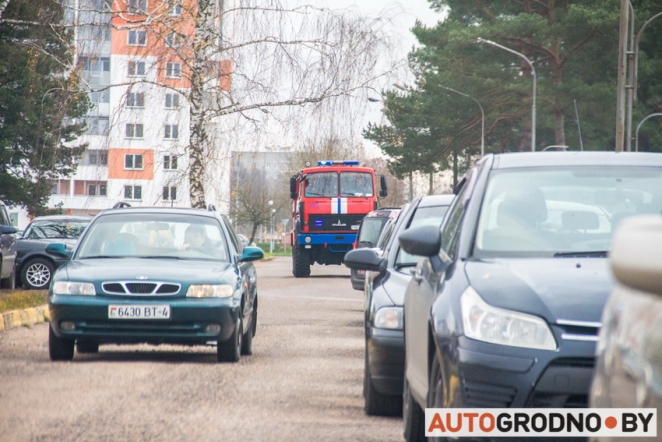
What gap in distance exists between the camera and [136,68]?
28.7 meters

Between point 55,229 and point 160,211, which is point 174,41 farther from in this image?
point 160,211

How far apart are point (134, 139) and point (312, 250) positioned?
1009cm

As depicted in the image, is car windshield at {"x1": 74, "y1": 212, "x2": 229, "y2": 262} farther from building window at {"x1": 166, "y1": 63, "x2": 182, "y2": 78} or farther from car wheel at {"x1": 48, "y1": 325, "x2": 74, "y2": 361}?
building window at {"x1": 166, "y1": 63, "x2": 182, "y2": 78}

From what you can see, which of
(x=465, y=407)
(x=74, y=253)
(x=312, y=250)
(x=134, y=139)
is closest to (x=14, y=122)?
(x=312, y=250)

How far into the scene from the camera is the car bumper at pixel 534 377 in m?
4.52

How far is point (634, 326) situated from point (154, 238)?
10522mm

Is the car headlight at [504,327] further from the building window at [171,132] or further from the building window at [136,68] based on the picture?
the building window at [136,68]

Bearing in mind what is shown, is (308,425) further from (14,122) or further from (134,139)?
(14,122)

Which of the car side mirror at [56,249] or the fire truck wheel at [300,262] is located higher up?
the car side mirror at [56,249]

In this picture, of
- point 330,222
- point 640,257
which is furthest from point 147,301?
point 330,222

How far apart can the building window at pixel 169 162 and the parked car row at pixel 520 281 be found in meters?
22.7

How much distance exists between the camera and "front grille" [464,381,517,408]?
4.55 metres

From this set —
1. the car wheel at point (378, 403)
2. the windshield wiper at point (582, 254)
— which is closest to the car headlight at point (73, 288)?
the car wheel at point (378, 403)

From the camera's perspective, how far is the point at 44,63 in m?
29.6
